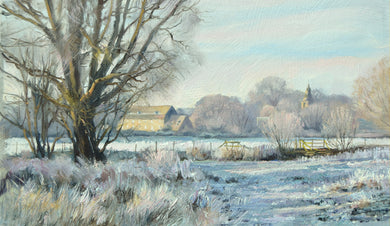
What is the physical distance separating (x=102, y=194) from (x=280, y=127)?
80.9 inches

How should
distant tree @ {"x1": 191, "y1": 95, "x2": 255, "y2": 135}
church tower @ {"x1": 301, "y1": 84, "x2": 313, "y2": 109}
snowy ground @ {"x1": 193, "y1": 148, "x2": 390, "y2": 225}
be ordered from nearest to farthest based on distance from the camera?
1. snowy ground @ {"x1": 193, "y1": 148, "x2": 390, "y2": 225}
2. distant tree @ {"x1": 191, "y1": 95, "x2": 255, "y2": 135}
3. church tower @ {"x1": 301, "y1": 84, "x2": 313, "y2": 109}

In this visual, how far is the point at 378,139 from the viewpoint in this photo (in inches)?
159

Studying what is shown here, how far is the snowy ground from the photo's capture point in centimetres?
333

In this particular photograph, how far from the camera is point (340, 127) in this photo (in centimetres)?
384

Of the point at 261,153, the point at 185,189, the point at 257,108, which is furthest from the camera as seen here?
the point at 261,153

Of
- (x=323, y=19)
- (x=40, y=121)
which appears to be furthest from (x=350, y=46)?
(x=40, y=121)

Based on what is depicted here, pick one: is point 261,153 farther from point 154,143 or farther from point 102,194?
point 102,194

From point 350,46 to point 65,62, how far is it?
3.40m

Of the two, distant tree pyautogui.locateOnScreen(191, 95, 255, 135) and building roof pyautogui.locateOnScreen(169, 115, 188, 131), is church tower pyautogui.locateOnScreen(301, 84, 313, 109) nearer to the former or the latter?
distant tree pyautogui.locateOnScreen(191, 95, 255, 135)

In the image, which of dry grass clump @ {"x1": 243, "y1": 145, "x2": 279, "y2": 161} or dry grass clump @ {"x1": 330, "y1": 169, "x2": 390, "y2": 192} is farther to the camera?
dry grass clump @ {"x1": 243, "y1": 145, "x2": 279, "y2": 161}

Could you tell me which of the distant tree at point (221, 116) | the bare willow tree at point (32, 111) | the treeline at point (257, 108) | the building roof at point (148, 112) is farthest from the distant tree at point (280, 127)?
the bare willow tree at point (32, 111)

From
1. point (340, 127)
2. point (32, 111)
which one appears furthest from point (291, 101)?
point (32, 111)

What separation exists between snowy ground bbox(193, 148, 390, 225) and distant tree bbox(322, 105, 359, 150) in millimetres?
179

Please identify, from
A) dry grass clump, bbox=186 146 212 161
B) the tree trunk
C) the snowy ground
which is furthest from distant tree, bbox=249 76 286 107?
the tree trunk
